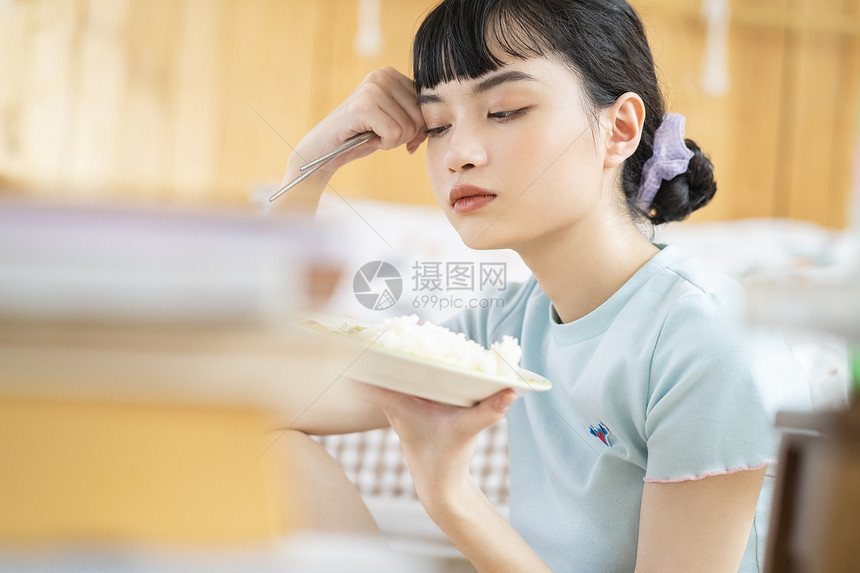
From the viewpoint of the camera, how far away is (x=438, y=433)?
56 cm

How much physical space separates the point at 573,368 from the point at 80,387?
61 cm

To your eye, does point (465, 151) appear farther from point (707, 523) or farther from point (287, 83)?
point (287, 83)

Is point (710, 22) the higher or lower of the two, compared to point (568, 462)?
higher

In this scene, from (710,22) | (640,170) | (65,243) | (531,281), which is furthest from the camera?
(710,22)

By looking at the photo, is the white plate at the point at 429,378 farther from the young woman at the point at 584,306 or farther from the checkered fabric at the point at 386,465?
the checkered fabric at the point at 386,465

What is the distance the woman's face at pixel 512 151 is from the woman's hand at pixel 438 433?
0.57 feet

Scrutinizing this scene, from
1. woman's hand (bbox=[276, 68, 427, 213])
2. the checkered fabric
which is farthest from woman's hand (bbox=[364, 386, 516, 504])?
the checkered fabric

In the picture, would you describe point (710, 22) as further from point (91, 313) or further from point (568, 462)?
point (91, 313)

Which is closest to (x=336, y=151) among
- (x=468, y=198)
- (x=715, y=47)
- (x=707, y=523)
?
(x=468, y=198)

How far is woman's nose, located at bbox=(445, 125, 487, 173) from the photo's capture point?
64 centimetres

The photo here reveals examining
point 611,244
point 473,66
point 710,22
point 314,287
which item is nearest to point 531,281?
point 611,244

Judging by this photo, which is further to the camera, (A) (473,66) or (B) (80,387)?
(A) (473,66)

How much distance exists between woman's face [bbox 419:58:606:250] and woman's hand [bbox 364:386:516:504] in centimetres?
17

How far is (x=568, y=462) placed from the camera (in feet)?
2.50
